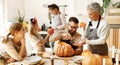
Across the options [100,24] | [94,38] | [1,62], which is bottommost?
[1,62]

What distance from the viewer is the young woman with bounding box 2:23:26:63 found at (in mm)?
1798

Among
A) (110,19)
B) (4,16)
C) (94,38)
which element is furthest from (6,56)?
(4,16)

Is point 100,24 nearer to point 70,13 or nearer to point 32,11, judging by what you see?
point 70,13

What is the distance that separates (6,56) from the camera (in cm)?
183

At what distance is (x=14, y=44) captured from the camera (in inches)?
72.6

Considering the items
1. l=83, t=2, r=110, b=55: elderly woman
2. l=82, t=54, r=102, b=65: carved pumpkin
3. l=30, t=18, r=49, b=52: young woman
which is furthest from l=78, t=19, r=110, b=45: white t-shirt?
l=30, t=18, r=49, b=52: young woman

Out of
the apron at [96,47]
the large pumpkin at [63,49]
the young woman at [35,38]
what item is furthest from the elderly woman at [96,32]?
the young woman at [35,38]

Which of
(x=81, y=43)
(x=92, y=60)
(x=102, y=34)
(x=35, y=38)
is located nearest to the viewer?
(x=92, y=60)

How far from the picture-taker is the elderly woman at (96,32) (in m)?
1.76

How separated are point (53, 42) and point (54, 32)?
91 mm

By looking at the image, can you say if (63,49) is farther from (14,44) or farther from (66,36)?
(14,44)

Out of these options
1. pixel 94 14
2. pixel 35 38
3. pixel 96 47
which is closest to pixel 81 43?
pixel 96 47

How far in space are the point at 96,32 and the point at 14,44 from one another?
0.69 m

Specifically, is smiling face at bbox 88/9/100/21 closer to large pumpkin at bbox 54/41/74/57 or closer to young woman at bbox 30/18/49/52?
large pumpkin at bbox 54/41/74/57
